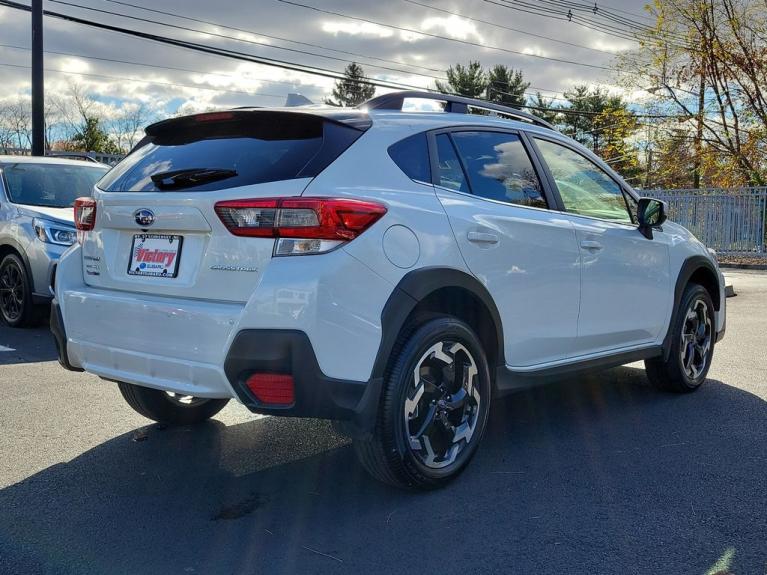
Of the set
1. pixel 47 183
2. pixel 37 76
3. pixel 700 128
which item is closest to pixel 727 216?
pixel 700 128

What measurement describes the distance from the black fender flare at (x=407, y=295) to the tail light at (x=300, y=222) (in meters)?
0.32

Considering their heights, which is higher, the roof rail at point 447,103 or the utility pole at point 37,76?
the utility pole at point 37,76

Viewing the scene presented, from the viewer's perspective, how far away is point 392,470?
3.57 m

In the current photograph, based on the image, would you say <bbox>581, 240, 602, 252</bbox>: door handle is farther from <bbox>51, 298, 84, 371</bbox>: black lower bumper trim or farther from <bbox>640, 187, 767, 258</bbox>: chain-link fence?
<bbox>640, 187, 767, 258</bbox>: chain-link fence

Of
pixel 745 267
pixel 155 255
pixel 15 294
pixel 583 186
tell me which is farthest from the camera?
pixel 745 267

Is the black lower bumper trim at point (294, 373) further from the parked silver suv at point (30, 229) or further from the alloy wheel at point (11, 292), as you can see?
the alloy wheel at point (11, 292)

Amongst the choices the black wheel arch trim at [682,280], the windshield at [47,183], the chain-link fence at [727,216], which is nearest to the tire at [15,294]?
the windshield at [47,183]

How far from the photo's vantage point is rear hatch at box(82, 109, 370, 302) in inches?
132

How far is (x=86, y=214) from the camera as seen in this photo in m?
4.07

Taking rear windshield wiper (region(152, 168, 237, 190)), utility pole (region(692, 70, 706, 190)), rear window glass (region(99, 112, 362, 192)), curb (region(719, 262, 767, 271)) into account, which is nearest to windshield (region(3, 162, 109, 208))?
rear window glass (region(99, 112, 362, 192))

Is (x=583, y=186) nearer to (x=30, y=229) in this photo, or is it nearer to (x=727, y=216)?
(x=30, y=229)

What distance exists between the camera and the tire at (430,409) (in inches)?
138

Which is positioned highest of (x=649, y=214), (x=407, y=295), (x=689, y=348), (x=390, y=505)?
(x=649, y=214)

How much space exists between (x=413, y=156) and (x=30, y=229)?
605cm
